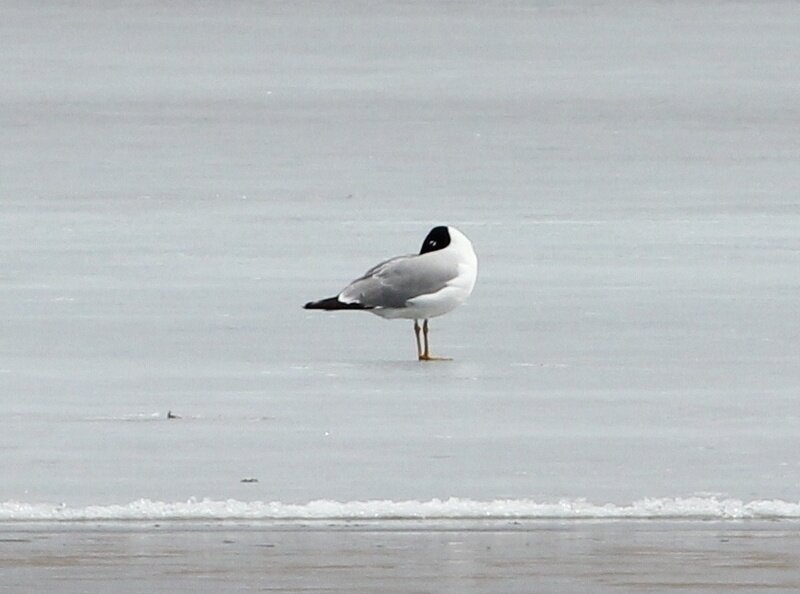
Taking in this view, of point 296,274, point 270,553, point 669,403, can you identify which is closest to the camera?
point 270,553

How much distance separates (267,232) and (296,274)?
1.66 meters

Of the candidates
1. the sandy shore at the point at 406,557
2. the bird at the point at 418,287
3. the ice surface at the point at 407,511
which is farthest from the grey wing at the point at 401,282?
the sandy shore at the point at 406,557

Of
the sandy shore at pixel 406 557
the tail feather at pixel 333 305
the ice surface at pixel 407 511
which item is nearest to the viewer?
the sandy shore at pixel 406 557

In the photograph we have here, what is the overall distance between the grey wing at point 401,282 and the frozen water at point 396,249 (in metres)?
0.20

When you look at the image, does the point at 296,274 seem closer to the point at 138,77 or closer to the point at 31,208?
the point at 31,208

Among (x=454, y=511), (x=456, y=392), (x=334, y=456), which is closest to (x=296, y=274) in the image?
(x=456, y=392)

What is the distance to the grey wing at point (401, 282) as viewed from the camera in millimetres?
8508

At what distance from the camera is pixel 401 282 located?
28.0 feet

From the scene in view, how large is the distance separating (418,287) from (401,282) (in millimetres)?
71

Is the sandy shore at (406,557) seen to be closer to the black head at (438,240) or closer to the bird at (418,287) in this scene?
the bird at (418,287)

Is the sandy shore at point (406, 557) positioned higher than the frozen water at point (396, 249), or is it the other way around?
the frozen water at point (396, 249)

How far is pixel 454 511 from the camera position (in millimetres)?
5379

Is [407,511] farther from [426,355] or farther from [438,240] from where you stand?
[438,240]

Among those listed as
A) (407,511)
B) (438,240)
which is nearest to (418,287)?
(438,240)
